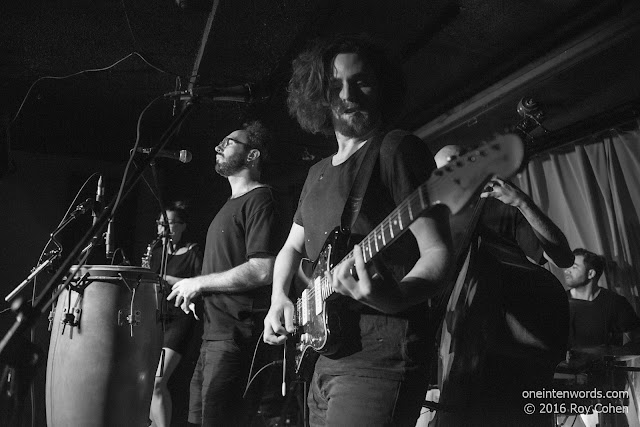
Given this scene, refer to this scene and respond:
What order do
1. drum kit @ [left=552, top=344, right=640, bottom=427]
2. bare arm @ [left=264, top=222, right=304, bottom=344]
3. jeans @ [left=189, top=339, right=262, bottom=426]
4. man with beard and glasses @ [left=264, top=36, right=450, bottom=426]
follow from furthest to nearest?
drum kit @ [left=552, top=344, right=640, bottom=427] → jeans @ [left=189, top=339, right=262, bottom=426] → bare arm @ [left=264, top=222, right=304, bottom=344] → man with beard and glasses @ [left=264, top=36, right=450, bottom=426]

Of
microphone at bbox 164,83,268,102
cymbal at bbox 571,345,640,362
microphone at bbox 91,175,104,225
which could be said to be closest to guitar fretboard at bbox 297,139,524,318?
microphone at bbox 164,83,268,102

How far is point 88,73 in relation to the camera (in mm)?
5246

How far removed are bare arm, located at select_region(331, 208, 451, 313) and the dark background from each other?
189 centimetres

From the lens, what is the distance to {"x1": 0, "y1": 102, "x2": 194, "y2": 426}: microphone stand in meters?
1.39

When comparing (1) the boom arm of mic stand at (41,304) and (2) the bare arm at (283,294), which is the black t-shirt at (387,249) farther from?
(1) the boom arm of mic stand at (41,304)

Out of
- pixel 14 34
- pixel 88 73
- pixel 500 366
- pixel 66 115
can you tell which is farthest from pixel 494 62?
pixel 66 115

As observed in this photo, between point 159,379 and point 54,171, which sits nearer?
point 159,379

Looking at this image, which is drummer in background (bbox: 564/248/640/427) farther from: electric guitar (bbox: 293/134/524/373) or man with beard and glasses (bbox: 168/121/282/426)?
electric guitar (bbox: 293/134/524/373)

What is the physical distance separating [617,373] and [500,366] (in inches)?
60.0

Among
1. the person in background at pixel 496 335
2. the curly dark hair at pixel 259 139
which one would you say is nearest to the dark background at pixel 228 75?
the curly dark hair at pixel 259 139

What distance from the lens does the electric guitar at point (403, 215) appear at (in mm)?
1248

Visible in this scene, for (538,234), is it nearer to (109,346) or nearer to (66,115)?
(109,346)

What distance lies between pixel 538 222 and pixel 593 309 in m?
2.26
